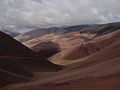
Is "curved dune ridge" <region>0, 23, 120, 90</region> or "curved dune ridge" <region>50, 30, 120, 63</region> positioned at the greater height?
"curved dune ridge" <region>50, 30, 120, 63</region>

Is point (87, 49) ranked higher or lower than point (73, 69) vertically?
higher

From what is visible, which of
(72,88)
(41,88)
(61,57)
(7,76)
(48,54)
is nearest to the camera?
(72,88)

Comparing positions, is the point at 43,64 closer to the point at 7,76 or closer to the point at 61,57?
the point at 7,76

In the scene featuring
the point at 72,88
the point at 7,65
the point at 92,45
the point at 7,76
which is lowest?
the point at 72,88

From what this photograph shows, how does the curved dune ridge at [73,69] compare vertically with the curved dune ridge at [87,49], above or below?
below

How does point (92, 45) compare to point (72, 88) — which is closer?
point (72, 88)

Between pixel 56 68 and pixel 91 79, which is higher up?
pixel 56 68

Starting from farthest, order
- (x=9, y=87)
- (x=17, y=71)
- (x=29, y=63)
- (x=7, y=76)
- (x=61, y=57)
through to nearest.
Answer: (x=61, y=57) < (x=29, y=63) < (x=17, y=71) < (x=7, y=76) < (x=9, y=87)

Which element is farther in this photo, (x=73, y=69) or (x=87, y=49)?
(x=87, y=49)

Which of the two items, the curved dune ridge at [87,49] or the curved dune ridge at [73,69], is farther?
the curved dune ridge at [87,49]

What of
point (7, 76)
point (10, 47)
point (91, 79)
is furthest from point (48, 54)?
point (91, 79)

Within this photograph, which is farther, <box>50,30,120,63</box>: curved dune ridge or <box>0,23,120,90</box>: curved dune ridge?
<box>50,30,120,63</box>: curved dune ridge
